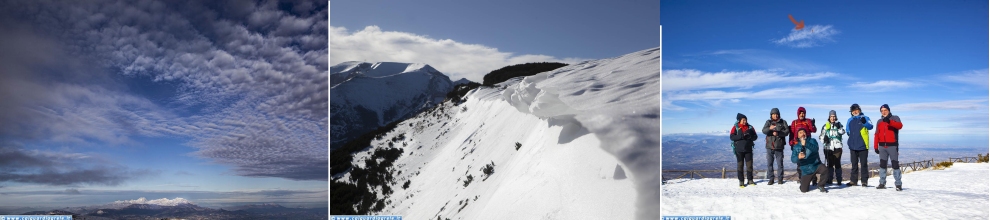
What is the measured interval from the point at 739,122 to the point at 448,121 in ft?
44.2

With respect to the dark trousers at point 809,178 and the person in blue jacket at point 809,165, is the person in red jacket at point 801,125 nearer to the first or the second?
the person in blue jacket at point 809,165

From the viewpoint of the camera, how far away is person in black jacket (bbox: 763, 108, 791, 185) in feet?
19.7

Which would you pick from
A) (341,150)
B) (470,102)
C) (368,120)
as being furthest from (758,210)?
(368,120)

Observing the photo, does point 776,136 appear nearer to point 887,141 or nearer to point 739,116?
point 739,116

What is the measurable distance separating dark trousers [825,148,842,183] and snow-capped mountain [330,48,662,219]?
2289 mm

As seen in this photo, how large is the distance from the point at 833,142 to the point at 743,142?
3.34 feet

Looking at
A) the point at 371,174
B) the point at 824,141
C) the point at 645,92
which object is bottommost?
the point at 371,174

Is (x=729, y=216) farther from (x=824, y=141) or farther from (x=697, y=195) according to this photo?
(x=824, y=141)

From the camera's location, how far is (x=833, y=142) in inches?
230

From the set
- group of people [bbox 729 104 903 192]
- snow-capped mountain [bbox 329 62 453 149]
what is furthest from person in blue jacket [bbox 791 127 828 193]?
snow-capped mountain [bbox 329 62 453 149]

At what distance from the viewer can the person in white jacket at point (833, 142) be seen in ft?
19.1

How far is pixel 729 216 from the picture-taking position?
5137mm

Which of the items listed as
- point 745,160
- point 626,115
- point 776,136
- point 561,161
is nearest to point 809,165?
point 776,136

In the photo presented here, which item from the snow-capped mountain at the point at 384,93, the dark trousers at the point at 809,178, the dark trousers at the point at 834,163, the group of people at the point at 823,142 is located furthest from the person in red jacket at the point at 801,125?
the snow-capped mountain at the point at 384,93
